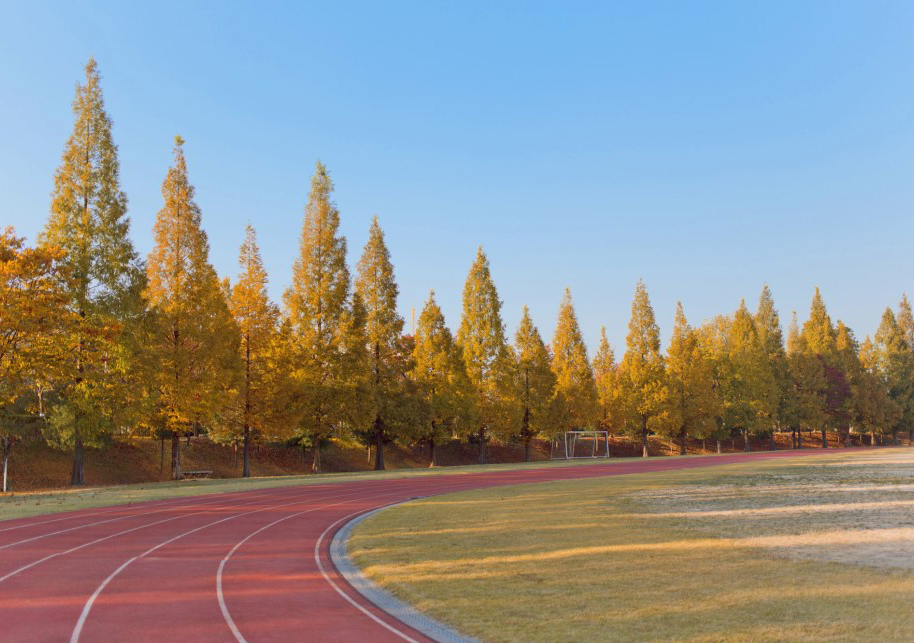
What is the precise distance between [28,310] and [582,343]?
175ft

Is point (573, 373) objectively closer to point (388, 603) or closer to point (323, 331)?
point (323, 331)

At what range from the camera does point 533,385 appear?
62344mm

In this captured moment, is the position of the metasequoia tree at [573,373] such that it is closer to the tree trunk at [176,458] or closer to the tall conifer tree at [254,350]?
the tall conifer tree at [254,350]

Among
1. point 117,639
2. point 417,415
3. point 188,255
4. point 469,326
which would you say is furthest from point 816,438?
point 117,639

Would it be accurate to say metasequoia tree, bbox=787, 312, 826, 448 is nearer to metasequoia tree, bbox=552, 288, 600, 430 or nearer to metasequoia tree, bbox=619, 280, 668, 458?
metasequoia tree, bbox=619, 280, 668, 458

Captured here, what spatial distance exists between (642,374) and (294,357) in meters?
38.6

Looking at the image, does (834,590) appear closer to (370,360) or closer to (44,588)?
(44,588)

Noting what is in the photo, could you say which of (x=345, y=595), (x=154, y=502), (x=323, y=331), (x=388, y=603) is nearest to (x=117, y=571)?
(x=345, y=595)

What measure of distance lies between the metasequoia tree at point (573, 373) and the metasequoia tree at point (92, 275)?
4150cm

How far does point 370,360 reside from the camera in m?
50.6

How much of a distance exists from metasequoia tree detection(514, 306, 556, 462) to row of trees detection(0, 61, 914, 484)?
143mm

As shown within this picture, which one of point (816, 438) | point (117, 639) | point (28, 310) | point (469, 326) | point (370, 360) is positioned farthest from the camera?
point (816, 438)

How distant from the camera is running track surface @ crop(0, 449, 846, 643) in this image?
366 inches

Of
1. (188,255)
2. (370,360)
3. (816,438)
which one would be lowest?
(816,438)
